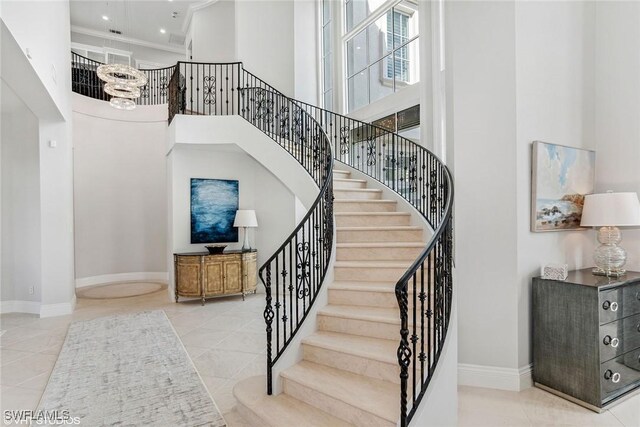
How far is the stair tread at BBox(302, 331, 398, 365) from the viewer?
2.63 m

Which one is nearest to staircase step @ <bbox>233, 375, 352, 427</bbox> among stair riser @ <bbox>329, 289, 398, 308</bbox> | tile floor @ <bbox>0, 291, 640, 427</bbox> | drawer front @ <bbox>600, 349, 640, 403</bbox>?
tile floor @ <bbox>0, 291, 640, 427</bbox>

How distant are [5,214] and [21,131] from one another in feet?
5.01

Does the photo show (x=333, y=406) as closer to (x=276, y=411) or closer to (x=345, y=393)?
(x=345, y=393)

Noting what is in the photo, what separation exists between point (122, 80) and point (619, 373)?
25.9ft

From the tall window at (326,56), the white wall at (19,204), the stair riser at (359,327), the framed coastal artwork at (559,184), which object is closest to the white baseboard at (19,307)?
the white wall at (19,204)

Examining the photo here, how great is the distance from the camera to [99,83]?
9117mm

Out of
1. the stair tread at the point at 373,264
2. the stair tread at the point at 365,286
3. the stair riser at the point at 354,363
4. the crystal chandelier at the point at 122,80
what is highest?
the crystal chandelier at the point at 122,80

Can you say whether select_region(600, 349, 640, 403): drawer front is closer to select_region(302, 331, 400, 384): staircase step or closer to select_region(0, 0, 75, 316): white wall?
select_region(302, 331, 400, 384): staircase step

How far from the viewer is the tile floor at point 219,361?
2.75m

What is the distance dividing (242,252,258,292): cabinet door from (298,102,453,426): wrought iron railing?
9.02ft

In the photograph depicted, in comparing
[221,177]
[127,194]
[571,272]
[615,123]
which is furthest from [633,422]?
[127,194]

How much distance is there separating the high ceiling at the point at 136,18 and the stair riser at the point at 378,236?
315 inches

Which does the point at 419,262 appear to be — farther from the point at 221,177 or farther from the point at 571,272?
the point at 221,177

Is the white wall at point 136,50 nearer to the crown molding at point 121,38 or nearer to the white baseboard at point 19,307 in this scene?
the crown molding at point 121,38
